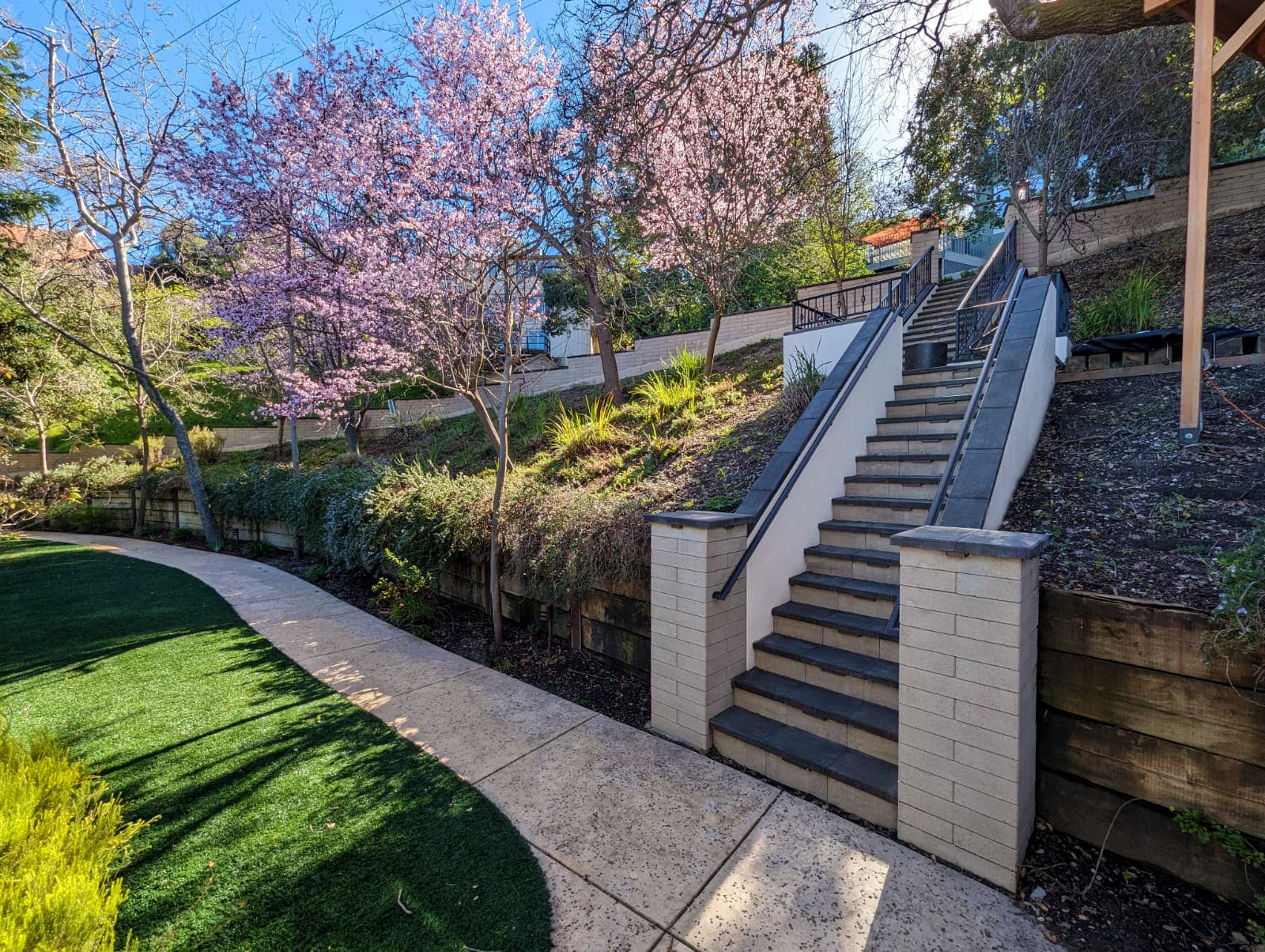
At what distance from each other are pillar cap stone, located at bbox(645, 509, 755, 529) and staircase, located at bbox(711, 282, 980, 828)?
78 cm

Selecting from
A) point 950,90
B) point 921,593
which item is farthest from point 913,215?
point 921,593

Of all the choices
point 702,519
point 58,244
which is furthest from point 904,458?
point 58,244

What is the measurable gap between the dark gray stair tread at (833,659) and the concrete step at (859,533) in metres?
0.84

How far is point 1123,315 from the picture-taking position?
6008 millimetres

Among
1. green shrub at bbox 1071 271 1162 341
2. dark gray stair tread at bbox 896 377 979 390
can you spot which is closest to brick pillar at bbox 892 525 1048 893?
dark gray stair tread at bbox 896 377 979 390

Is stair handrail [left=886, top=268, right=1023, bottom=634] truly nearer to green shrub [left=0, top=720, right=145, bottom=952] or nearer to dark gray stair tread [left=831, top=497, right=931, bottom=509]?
dark gray stair tread [left=831, top=497, right=931, bottom=509]

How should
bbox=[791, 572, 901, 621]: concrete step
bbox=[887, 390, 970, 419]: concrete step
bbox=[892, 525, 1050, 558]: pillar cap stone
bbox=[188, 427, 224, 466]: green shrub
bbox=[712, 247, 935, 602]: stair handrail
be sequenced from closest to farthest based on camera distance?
bbox=[892, 525, 1050, 558]: pillar cap stone
bbox=[712, 247, 935, 602]: stair handrail
bbox=[791, 572, 901, 621]: concrete step
bbox=[887, 390, 970, 419]: concrete step
bbox=[188, 427, 224, 466]: green shrub

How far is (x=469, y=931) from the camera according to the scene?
6.02ft

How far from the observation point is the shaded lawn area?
1.88 meters

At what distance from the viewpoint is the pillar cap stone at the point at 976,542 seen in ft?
6.30

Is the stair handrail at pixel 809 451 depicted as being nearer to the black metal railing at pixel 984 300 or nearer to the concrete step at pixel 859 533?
the concrete step at pixel 859 533

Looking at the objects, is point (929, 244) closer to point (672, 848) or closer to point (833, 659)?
point (833, 659)

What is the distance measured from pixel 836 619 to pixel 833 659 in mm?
277

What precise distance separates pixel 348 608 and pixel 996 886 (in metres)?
5.97
